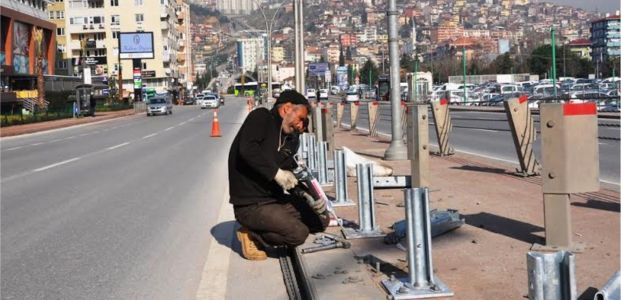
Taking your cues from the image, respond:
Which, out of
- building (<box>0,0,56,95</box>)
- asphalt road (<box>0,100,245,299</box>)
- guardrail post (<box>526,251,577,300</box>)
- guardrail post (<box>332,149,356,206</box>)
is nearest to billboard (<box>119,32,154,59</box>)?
building (<box>0,0,56,95</box>)

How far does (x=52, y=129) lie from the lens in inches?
1700

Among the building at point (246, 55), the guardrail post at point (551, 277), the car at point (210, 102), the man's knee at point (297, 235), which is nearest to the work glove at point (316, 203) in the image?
the man's knee at point (297, 235)

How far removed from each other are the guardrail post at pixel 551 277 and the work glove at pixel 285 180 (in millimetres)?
3182

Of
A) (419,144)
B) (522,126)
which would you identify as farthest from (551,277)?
(522,126)

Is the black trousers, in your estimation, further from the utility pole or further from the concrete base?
the utility pole

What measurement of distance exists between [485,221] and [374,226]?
1278 mm

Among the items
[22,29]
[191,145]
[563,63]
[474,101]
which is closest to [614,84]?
[474,101]

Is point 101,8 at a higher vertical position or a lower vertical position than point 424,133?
higher

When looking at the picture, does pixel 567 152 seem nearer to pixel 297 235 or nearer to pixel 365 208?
pixel 365 208

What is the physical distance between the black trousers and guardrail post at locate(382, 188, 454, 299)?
164cm

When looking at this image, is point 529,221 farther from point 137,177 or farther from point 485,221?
point 137,177

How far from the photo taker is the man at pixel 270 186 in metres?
6.86

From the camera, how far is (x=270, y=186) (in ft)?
23.7

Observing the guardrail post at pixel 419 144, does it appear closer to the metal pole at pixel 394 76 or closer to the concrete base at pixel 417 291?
the concrete base at pixel 417 291
